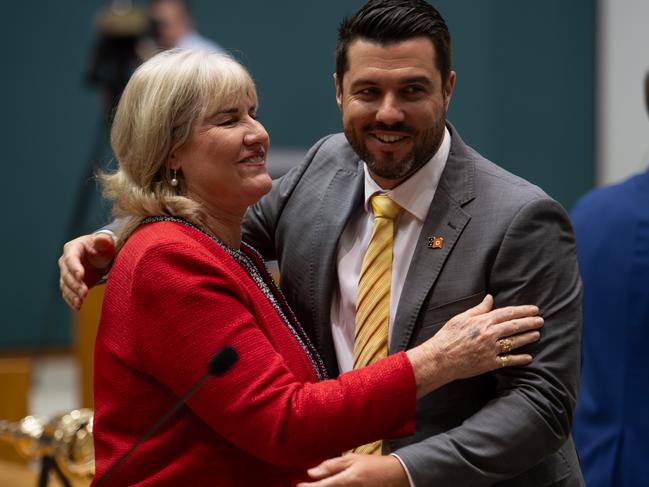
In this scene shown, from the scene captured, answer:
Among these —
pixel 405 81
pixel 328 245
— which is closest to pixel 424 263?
pixel 328 245

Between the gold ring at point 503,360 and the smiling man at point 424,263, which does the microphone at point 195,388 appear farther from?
the gold ring at point 503,360

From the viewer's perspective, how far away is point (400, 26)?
2.14m

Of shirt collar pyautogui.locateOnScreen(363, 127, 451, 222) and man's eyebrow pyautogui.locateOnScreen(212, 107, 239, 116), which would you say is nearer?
man's eyebrow pyautogui.locateOnScreen(212, 107, 239, 116)

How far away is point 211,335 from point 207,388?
0.29ft

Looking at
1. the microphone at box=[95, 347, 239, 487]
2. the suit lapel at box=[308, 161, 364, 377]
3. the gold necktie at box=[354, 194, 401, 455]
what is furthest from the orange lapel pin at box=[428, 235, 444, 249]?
the microphone at box=[95, 347, 239, 487]

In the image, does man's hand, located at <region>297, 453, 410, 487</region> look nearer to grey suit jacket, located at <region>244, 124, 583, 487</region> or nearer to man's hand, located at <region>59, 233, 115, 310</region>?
grey suit jacket, located at <region>244, 124, 583, 487</region>

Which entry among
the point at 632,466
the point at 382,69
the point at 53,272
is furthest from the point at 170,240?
the point at 53,272

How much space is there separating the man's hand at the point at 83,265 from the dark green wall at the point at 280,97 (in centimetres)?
466

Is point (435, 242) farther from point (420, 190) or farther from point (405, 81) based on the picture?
point (405, 81)

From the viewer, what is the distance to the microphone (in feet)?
5.67

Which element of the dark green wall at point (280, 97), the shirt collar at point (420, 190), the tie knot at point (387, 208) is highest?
the shirt collar at point (420, 190)

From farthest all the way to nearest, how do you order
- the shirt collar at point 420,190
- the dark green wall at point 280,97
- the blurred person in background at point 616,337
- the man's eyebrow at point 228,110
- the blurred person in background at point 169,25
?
the dark green wall at point 280,97 → the blurred person in background at point 169,25 → the blurred person in background at point 616,337 → the shirt collar at point 420,190 → the man's eyebrow at point 228,110

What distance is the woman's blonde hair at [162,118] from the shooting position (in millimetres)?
2059

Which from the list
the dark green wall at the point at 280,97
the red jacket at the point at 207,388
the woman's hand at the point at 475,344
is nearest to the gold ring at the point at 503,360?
the woman's hand at the point at 475,344
